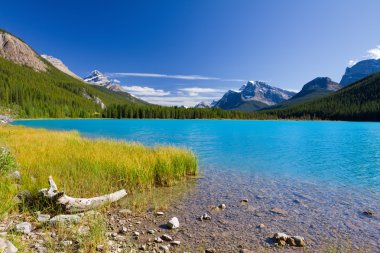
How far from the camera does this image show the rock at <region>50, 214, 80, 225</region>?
7.75 m

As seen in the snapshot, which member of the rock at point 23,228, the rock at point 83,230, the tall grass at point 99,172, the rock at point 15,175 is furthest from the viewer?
the tall grass at point 99,172

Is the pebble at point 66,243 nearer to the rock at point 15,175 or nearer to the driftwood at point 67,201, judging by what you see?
the driftwood at point 67,201

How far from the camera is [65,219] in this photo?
7.92 m

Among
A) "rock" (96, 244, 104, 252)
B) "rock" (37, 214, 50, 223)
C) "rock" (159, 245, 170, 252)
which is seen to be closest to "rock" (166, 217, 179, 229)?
"rock" (159, 245, 170, 252)

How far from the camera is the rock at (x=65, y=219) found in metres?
7.75

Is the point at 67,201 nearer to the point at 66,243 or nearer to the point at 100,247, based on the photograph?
the point at 66,243

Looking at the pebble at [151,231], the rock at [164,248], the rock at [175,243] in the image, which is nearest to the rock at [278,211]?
the rock at [175,243]

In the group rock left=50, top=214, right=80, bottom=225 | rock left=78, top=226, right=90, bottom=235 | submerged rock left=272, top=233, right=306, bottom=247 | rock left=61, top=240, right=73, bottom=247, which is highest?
rock left=50, top=214, right=80, bottom=225

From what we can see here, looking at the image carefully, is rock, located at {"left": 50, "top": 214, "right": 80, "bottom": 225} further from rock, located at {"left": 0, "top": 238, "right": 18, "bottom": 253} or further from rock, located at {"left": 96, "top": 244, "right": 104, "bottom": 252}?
rock, located at {"left": 0, "top": 238, "right": 18, "bottom": 253}

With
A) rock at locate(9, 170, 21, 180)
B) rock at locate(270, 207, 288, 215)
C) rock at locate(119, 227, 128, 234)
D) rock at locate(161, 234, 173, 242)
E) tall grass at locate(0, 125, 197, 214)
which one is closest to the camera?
rock at locate(161, 234, 173, 242)

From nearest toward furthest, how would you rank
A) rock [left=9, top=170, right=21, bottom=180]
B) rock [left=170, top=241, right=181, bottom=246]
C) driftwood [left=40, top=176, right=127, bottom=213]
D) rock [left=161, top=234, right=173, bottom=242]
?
rock [left=170, top=241, right=181, bottom=246]
rock [left=161, top=234, right=173, bottom=242]
driftwood [left=40, top=176, right=127, bottom=213]
rock [left=9, top=170, right=21, bottom=180]

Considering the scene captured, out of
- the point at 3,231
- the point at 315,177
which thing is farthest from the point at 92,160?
the point at 315,177

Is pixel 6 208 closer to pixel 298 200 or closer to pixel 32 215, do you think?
pixel 32 215

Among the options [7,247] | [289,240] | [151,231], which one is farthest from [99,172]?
[289,240]
